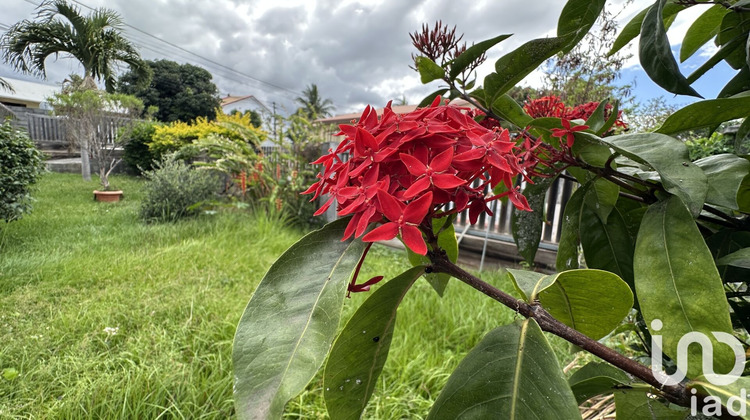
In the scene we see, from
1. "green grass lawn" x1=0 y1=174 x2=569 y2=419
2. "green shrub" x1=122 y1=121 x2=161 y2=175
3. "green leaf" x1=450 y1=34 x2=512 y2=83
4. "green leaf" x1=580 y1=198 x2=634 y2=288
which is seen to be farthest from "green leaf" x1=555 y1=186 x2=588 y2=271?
"green shrub" x1=122 y1=121 x2=161 y2=175

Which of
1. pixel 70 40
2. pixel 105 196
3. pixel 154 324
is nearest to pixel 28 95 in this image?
pixel 70 40

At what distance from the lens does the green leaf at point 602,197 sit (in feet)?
1.53

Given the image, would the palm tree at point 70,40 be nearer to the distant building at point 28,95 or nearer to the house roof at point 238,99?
the distant building at point 28,95

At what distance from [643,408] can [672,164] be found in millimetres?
234

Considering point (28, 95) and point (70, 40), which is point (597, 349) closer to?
point (70, 40)

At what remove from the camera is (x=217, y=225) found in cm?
346

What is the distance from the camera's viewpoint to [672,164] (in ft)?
1.02

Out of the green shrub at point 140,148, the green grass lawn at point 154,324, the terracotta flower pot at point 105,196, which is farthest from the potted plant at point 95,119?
the green grass lawn at point 154,324

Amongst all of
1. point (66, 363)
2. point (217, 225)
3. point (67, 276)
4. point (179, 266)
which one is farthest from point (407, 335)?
point (217, 225)

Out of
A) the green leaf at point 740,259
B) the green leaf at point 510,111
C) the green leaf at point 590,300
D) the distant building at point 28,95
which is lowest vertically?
the green leaf at point 590,300

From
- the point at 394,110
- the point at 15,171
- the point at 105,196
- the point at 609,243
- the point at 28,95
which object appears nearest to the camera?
the point at 609,243

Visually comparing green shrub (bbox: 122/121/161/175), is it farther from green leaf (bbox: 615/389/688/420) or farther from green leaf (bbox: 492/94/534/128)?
green leaf (bbox: 615/389/688/420)

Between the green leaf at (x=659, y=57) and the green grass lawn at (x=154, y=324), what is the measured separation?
1180 millimetres

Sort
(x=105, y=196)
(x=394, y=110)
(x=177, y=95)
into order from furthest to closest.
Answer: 1. (x=177, y=95)
2. (x=105, y=196)
3. (x=394, y=110)
